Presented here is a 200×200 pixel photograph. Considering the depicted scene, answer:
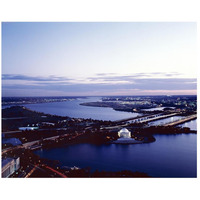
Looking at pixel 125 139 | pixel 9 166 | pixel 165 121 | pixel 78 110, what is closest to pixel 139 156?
pixel 125 139

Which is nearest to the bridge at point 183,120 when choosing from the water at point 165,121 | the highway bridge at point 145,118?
the water at point 165,121

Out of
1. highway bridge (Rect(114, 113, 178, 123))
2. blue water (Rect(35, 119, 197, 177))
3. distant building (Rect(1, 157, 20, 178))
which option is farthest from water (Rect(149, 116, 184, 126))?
distant building (Rect(1, 157, 20, 178))

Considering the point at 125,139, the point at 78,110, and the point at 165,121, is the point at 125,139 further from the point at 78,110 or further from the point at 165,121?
the point at 78,110

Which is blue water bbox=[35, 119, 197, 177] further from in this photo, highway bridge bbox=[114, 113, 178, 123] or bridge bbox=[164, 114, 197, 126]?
highway bridge bbox=[114, 113, 178, 123]

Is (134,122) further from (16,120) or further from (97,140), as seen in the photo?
(16,120)

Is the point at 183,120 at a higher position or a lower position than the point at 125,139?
higher

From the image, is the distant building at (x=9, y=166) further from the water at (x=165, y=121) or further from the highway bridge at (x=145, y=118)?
the water at (x=165, y=121)
